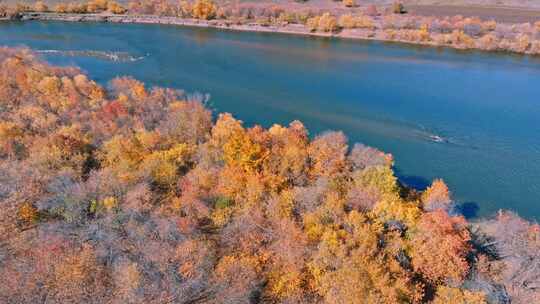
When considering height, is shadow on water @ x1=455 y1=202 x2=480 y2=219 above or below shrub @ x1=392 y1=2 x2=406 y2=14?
below

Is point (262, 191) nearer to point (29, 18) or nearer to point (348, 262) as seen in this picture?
point (348, 262)

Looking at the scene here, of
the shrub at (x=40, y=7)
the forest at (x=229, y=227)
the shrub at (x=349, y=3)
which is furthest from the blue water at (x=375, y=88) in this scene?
the shrub at (x=349, y=3)

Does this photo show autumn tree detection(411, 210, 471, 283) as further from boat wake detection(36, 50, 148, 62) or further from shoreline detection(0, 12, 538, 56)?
shoreline detection(0, 12, 538, 56)

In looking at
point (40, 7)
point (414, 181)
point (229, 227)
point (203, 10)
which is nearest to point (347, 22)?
point (203, 10)

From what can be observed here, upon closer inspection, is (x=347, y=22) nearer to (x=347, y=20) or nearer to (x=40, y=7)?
(x=347, y=20)

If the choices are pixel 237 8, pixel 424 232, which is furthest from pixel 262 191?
pixel 237 8

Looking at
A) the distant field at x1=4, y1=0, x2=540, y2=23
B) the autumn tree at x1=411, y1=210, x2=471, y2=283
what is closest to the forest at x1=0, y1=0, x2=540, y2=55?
the distant field at x1=4, y1=0, x2=540, y2=23

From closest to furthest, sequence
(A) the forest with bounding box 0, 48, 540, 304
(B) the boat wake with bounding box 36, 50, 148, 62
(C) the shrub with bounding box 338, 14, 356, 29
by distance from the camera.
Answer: (A) the forest with bounding box 0, 48, 540, 304, (B) the boat wake with bounding box 36, 50, 148, 62, (C) the shrub with bounding box 338, 14, 356, 29
